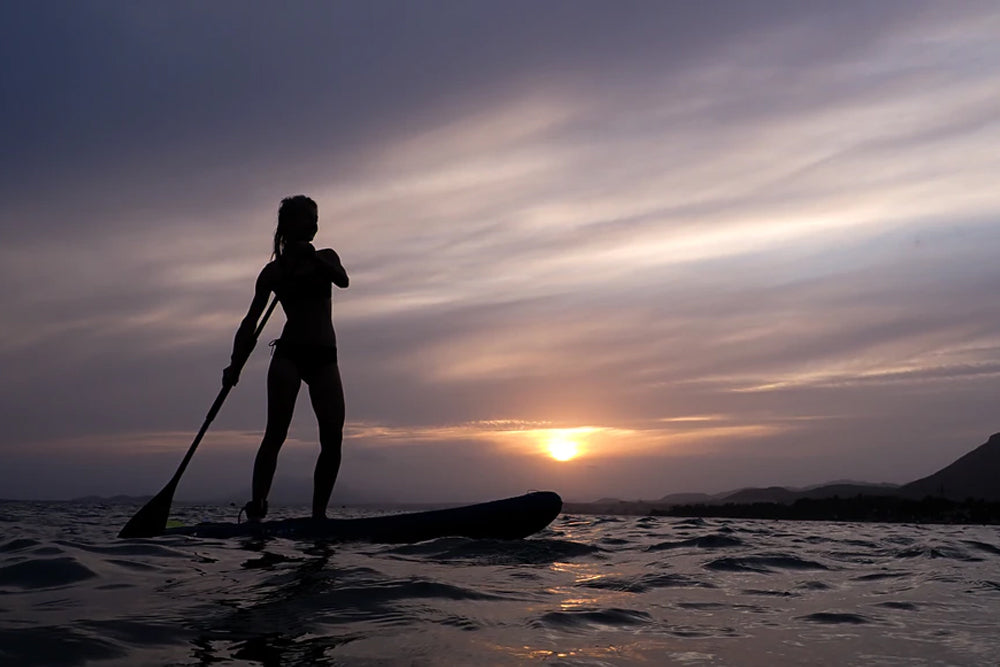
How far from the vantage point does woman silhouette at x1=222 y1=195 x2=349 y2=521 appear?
274 inches

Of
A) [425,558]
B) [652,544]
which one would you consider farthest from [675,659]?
[652,544]

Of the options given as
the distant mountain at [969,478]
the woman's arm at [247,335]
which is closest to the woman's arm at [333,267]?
the woman's arm at [247,335]

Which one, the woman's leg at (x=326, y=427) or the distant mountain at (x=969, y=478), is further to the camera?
the distant mountain at (x=969, y=478)

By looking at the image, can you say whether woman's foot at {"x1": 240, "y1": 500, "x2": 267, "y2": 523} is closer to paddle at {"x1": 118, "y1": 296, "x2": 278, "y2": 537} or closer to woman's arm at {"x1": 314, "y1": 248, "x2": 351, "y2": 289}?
paddle at {"x1": 118, "y1": 296, "x2": 278, "y2": 537}

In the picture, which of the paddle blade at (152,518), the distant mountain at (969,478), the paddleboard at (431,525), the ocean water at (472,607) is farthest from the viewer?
the distant mountain at (969,478)

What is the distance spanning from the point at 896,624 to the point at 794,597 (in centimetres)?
80

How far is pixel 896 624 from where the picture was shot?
3.37 metres

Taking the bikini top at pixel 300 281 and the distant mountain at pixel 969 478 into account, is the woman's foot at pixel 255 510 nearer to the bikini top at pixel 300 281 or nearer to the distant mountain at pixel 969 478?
the bikini top at pixel 300 281

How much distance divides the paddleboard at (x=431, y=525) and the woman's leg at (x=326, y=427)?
567 mm

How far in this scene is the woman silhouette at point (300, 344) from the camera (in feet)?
22.8

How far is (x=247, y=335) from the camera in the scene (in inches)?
279

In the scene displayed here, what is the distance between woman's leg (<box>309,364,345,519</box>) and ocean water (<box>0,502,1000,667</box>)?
1101 mm

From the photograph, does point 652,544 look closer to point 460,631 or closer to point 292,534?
point 292,534

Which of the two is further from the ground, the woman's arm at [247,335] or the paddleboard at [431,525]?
the woman's arm at [247,335]
